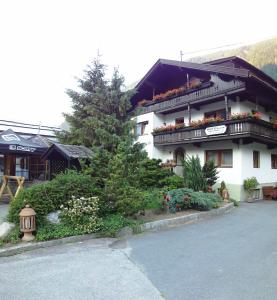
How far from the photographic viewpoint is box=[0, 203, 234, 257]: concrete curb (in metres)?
6.09

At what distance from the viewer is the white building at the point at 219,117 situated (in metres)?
16.1

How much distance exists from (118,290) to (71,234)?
122 inches

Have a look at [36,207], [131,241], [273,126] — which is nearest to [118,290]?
[131,241]

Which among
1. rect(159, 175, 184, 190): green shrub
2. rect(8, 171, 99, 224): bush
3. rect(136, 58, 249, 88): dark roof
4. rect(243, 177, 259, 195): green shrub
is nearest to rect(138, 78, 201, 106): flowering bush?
rect(136, 58, 249, 88): dark roof

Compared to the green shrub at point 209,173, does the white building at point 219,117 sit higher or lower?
higher

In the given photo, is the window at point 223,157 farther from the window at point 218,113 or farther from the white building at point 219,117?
the window at point 218,113

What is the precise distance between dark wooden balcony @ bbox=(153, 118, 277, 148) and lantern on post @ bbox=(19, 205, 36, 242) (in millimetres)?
12107

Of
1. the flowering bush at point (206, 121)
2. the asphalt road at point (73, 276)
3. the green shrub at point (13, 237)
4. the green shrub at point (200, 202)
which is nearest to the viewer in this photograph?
the asphalt road at point (73, 276)

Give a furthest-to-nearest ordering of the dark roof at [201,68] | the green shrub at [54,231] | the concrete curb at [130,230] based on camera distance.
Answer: the dark roof at [201,68] < the green shrub at [54,231] < the concrete curb at [130,230]

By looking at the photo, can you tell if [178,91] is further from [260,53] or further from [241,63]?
[260,53]

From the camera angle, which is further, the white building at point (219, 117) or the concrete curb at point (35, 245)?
the white building at point (219, 117)

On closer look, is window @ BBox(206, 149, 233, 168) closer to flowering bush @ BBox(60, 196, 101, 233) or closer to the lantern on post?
flowering bush @ BBox(60, 196, 101, 233)

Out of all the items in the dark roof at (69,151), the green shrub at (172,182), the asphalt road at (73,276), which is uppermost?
the dark roof at (69,151)

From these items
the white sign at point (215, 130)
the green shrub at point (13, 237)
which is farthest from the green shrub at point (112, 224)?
the white sign at point (215, 130)
